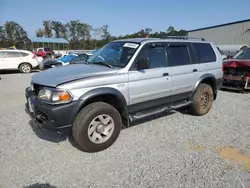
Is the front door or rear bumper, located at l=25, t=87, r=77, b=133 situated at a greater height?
the front door

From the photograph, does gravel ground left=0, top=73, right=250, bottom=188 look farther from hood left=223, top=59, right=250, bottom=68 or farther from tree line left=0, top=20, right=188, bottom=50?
tree line left=0, top=20, right=188, bottom=50

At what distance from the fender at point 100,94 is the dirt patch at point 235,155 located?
1.72 meters

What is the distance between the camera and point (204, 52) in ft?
16.7

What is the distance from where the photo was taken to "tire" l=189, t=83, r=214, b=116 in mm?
4848

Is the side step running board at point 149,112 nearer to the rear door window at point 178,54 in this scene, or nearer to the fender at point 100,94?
the fender at point 100,94

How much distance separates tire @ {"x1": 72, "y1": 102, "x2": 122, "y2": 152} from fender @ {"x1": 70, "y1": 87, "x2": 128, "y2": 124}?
0.12 m

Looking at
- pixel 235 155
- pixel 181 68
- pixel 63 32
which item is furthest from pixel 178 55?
pixel 63 32

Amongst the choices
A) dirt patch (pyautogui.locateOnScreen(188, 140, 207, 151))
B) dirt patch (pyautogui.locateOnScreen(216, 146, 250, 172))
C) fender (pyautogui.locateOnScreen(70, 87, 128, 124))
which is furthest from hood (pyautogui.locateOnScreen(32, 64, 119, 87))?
dirt patch (pyautogui.locateOnScreen(216, 146, 250, 172))

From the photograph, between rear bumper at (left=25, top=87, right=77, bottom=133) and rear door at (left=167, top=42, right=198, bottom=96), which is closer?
rear bumper at (left=25, top=87, right=77, bottom=133)

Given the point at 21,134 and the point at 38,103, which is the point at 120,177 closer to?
the point at 38,103

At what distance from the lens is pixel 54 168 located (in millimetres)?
2941

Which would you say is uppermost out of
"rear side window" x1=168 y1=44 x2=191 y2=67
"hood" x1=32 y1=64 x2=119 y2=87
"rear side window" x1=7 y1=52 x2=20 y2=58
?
"rear side window" x1=7 y1=52 x2=20 y2=58

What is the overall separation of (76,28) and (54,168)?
214 feet

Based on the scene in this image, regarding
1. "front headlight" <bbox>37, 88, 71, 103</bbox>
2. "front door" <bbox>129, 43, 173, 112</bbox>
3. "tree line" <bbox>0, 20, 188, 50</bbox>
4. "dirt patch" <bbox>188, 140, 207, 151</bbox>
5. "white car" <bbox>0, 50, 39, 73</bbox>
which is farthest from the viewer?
"tree line" <bbox>0, 20, 188, 50</bbox>
